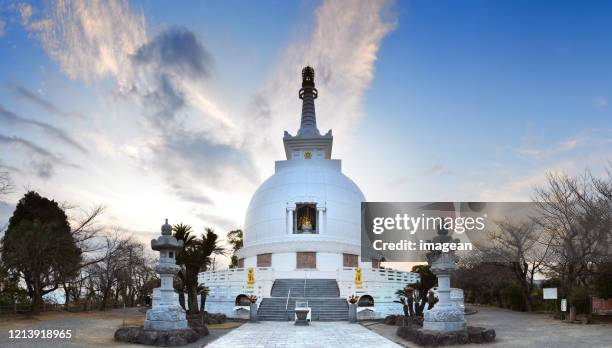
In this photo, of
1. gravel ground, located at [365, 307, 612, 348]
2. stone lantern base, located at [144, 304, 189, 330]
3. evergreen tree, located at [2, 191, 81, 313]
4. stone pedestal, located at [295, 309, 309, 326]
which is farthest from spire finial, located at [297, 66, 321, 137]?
stone lantern base, located at [144, 304, 189, 330]

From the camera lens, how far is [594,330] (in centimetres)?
1980

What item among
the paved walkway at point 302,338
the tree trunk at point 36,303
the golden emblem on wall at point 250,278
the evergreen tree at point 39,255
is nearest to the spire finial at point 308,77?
the golden emblem on wall at point 250,278

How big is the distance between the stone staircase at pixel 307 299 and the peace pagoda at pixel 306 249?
0.20ft

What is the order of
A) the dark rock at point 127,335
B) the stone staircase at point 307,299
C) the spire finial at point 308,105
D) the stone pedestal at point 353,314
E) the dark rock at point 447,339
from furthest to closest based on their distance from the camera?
the spire finial at point 308,105, the stone staircase at point 307,299, the stone pedestal at point 353,314, the dark rock at point 127,335, the dark rock at point 447,339

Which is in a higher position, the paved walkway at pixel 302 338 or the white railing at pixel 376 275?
the white railing at pixel 376 275

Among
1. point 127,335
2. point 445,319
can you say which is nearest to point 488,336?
point 445,319

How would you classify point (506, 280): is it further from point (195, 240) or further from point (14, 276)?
Result: point (14, 276)

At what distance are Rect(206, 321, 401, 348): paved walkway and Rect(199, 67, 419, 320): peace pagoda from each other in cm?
617

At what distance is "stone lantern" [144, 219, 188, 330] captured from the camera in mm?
18750

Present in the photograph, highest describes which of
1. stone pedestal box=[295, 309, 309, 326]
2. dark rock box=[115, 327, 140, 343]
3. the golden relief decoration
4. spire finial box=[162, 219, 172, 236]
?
the golden relief decoration

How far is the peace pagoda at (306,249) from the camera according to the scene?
104ft

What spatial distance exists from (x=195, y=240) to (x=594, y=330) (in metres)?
20.2

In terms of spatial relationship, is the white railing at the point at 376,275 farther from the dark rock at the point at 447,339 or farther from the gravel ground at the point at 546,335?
the dark rock at the point at 447,339

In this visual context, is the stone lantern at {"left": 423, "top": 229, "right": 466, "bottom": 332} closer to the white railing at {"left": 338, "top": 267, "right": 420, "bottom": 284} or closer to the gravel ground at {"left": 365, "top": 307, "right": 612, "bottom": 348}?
the gravel ground at {"left": 365, "top": 307, "right": 612, "bottom": 348}
